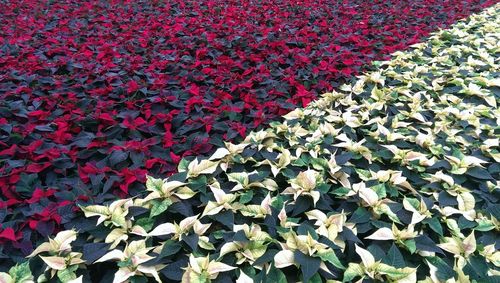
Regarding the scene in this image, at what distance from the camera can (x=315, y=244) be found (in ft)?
4.29

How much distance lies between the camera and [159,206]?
4.98ft

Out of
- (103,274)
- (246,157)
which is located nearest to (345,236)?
(246,157)

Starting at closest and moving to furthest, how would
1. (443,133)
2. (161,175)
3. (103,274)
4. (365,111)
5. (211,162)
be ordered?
(103,274), (211,162), (161,175), (443,133), (365,111)

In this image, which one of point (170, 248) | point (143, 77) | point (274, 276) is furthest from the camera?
point (143, 77)

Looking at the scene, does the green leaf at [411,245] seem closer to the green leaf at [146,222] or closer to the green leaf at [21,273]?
the green leaf at [146,222]

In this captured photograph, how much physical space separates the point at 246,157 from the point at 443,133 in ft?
3.57

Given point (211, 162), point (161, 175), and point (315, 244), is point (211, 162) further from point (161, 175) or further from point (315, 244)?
point (315, 244)

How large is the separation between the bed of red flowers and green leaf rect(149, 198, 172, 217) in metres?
0.25

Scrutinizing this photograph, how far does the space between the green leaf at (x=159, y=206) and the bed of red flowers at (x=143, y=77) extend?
0.25m

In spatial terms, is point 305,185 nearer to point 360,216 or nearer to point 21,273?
point 360,216

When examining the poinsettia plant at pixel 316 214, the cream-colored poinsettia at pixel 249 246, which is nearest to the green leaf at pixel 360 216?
the poinsettia plant at pixel 316 214

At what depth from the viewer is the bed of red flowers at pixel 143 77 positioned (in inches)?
71.3

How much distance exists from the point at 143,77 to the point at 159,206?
1.53 m

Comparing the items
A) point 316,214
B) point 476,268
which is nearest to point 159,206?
point 316,214
